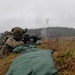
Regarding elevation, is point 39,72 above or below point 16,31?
below

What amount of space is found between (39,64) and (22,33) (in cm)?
537

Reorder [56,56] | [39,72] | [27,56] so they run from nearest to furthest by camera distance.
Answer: [39,72] < [27,56] < [56,56]

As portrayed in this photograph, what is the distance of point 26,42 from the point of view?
410 inches

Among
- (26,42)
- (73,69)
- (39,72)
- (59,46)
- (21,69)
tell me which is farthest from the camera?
(26,42)

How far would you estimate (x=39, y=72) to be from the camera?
17.9ft

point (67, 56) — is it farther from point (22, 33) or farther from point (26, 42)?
point (22, 33)

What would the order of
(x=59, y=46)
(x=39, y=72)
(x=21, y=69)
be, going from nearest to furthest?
(x=39, y=72)
(x=21, y=69)
(x=59, y=46)

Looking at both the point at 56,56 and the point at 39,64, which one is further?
the point at 56,56

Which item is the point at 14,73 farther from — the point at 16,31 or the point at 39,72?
the point at 16,31

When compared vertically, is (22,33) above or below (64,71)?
above

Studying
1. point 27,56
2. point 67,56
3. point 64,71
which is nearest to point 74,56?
point 67,56

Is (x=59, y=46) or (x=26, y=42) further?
(x=26, y=42)

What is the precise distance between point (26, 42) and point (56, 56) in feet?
11.2

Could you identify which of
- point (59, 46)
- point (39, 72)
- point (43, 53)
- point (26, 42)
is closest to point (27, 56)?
point (43, 53)
